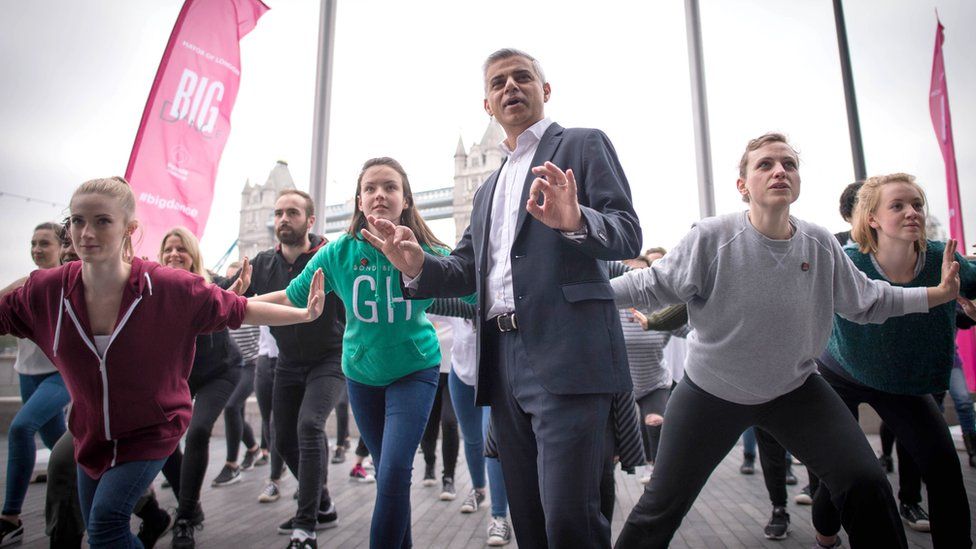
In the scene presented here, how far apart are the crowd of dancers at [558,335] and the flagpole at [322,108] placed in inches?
136

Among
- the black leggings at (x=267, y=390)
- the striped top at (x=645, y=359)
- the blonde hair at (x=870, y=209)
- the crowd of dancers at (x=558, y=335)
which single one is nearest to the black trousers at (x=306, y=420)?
the crowd of dancers at (x=558, y=335)

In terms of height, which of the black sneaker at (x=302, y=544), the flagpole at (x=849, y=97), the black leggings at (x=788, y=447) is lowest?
the black sneaker at (x=302, y=544)

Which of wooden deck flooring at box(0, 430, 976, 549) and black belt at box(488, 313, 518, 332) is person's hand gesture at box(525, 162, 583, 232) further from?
wooden deck flooring at box(0, 430, 976, 549)

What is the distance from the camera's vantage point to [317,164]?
6.34 meters

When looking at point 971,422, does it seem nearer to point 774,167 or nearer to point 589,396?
point 774,167

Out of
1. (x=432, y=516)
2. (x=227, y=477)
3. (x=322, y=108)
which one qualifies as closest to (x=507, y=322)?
(x=432, y=516)

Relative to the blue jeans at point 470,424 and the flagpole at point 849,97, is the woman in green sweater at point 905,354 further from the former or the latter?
the flagpole at point 849,97

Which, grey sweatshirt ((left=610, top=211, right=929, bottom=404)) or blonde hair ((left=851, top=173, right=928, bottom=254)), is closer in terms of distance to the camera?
grey sweatshirt ((left=610, top=211, right=929, bottom=404))

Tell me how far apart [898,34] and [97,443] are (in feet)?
25.3

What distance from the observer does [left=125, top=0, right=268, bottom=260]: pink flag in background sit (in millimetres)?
5074

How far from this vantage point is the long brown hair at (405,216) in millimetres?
2764

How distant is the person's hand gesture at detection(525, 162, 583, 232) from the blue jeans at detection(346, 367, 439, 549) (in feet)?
4.18

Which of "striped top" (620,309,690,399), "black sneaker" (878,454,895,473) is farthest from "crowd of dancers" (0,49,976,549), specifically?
"black sneaker" (878,454,895,473)

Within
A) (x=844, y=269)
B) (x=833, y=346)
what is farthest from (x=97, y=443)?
(x=833, y=346)
